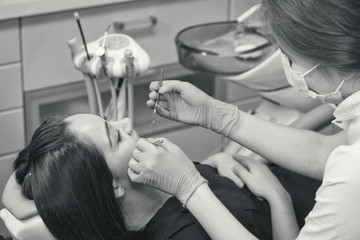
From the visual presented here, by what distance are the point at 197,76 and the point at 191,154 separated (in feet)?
1.11

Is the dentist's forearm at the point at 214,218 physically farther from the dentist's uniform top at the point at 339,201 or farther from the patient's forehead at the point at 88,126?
the patient's forehead at the point at 88,126

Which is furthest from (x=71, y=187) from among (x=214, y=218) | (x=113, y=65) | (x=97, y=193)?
(x=113, y=65)

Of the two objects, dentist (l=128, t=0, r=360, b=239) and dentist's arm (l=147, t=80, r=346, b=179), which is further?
dentist's arm (l=147, t=80, r=346, b=179)

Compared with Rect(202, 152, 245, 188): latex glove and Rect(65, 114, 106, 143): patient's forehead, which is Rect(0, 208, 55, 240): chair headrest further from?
Rect(202, 152, 245, 188): latex glove

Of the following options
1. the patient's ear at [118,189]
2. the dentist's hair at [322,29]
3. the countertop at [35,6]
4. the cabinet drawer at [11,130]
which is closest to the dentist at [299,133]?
the dentist's hair at [322,29]

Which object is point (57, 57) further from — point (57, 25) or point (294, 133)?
point (294, 133)

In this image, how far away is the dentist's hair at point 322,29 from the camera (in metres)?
1.26

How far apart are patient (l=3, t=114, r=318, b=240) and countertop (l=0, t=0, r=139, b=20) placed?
698 millimetres

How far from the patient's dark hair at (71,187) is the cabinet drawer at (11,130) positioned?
81 cm

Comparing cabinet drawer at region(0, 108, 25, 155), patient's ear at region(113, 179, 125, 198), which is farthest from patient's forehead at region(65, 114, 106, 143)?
cabinet drawer at region(0, 108, 25, 155)

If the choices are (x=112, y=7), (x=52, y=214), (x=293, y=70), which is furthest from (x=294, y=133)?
(x=112, y=7)

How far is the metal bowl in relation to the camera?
82.4 inches

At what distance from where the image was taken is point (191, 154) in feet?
9.48

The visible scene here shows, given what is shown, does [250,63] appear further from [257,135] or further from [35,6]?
[35,6]
